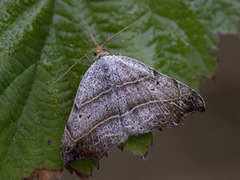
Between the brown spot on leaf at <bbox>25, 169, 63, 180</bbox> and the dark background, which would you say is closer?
the brown spot on leaf at <bbox>25, 169, 63, 180</bbox>

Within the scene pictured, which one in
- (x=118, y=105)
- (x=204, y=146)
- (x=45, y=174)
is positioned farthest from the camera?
(x=204, y=146)

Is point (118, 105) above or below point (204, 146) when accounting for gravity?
above

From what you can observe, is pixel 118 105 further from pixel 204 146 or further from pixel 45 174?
pixel 204 146

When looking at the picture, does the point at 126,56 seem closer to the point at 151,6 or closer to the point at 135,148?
the point at 151,6

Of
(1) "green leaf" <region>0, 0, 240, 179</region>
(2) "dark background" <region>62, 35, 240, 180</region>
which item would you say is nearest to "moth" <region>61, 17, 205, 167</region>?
(1) "green leaf" <region>0, 0, 240, 179</region>

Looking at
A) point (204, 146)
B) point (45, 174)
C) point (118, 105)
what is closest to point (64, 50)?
point (118, 105)

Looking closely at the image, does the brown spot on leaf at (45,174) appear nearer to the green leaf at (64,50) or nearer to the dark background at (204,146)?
the green leaf at (64,50)

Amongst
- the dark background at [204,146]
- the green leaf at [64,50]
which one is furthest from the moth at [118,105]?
the dark background at [204,146]

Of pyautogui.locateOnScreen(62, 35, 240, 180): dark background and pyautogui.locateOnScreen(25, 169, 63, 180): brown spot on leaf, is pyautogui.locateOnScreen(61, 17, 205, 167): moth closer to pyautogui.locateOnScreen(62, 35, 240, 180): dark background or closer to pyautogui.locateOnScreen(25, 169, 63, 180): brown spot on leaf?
pyautogui.locateOnScreen(25, 169, 63, 180): brown spot on leaf
